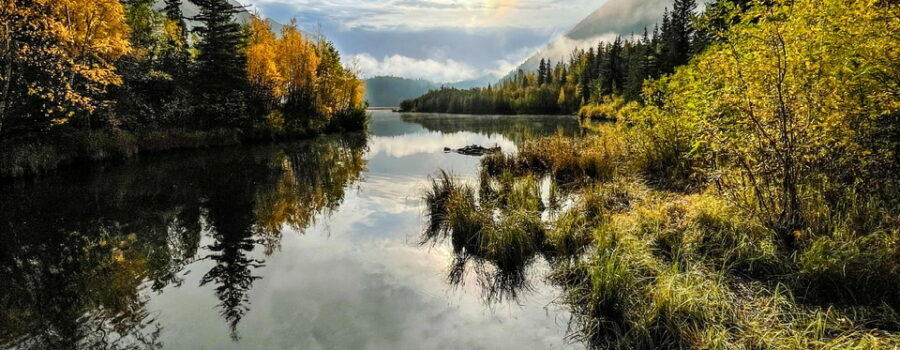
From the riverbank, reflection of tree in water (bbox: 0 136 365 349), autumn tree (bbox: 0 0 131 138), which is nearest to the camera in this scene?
reflection of tree in water (bbox: 0 136 365 349)

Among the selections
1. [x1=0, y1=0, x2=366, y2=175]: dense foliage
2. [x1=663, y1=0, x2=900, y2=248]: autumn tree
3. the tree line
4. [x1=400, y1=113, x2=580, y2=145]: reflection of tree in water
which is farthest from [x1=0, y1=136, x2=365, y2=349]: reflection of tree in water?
[x1=400, y1=113, x2=580, y2=145]: reflection of tree in water

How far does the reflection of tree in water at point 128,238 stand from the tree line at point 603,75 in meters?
9.93

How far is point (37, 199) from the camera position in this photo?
522 inches

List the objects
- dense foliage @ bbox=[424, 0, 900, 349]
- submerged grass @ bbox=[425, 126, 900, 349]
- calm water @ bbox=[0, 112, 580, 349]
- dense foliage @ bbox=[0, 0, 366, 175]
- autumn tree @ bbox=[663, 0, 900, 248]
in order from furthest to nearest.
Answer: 1. dense foliage @ bbox=[0, 0, 366, 175]
2. calm water @ bbox=[0, 112, 580, 349]
3. autumn tree @ bbox=[663, 0, 900, 248]
4. dense foliage @ bbox=[424, 0, 900, 349]
5. submerged grass @ bbox=[425, 126, 900, 349]

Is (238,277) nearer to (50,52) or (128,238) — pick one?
(128,238)

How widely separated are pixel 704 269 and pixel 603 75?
82482 mm

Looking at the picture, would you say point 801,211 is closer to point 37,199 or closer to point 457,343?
point 457,343

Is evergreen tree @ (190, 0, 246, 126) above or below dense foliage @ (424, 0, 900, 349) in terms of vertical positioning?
above

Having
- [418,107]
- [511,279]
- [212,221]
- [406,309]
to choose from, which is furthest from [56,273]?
[418,107]

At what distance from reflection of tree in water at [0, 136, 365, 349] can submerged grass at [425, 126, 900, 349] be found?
16.5 ft

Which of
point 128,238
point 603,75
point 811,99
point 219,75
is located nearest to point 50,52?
point 128,238

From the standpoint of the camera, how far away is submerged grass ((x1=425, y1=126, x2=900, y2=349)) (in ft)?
15.7

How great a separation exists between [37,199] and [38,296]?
9.01m

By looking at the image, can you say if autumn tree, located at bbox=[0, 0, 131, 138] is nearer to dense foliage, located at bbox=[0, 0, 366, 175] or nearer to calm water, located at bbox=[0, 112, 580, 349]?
dense foliage, located at bbox=[0, 0, 366, 175]
